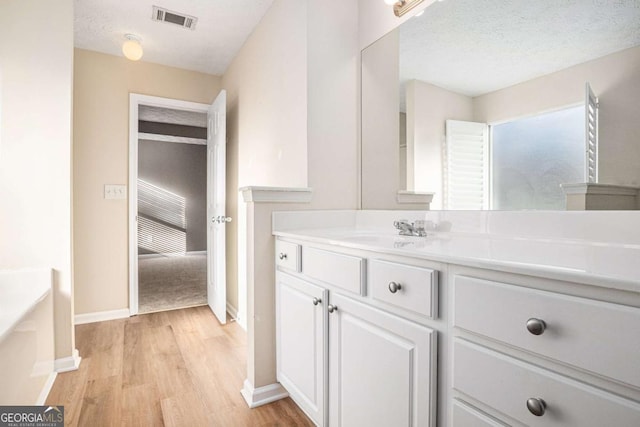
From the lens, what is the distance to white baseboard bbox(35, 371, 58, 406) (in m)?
1.63

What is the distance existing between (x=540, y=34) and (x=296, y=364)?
1570 mm

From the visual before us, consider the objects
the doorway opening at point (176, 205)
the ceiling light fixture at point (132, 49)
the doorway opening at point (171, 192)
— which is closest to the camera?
the ceiling light fixture at point (132, 49)

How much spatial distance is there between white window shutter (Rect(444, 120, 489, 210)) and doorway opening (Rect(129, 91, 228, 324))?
76.1 inches

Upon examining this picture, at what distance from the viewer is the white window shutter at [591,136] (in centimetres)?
99

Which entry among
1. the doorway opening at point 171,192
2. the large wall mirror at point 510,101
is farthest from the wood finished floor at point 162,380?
the doorway opening at point 171,192

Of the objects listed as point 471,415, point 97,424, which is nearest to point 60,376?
point 97,424

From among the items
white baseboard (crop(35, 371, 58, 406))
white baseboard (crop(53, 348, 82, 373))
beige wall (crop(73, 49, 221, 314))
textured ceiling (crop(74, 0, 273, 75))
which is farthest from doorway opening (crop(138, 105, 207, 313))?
white baseboard (crop(35, 371, 58, 406))

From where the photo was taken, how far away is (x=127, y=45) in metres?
2.42

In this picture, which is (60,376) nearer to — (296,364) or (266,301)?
(266,301)

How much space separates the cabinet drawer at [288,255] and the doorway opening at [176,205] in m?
1.29

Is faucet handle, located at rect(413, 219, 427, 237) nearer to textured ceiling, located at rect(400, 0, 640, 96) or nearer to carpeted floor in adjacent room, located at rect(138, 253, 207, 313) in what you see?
textured ceiling, located at rect(400, 0, 640, 96)

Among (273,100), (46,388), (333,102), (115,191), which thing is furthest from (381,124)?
(115,191)

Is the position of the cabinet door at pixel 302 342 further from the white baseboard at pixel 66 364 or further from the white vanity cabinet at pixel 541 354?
the white baseboard at pixel 66 364

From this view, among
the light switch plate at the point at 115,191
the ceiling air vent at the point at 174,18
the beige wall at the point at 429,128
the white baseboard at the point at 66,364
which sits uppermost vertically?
the ceiling air vent at the point at 174,18
